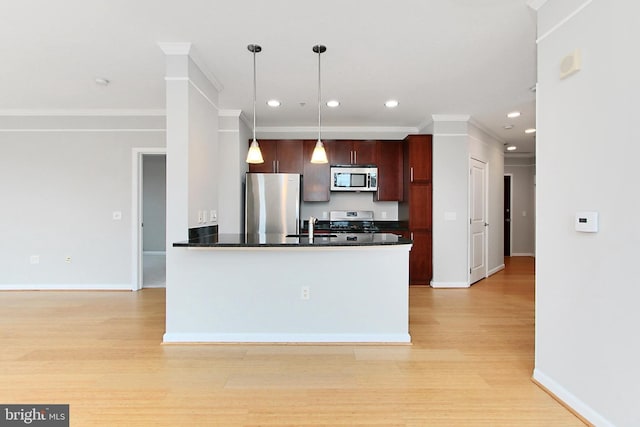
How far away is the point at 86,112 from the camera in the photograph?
461cm

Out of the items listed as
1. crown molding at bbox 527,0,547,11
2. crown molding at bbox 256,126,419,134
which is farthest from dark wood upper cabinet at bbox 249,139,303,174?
crown molding at bbox 527,0,547,11

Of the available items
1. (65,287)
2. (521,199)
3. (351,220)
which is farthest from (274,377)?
(521,199)

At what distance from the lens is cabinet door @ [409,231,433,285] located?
4855 millimetres

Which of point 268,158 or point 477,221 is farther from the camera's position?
point 477,221

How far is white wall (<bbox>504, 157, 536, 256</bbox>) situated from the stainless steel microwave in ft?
15.2

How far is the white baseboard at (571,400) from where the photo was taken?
1697mm

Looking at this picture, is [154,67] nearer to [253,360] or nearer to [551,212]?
[253,360]

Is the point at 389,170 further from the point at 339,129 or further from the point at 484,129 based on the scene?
the point at 484,129

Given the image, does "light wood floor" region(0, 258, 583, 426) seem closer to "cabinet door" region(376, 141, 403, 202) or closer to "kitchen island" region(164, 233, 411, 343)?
"kitchen island" region(164, 233, 411, 343)

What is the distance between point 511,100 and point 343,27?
2.73 m

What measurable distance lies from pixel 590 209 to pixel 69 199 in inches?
227

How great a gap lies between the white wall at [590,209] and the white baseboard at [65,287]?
195 inches

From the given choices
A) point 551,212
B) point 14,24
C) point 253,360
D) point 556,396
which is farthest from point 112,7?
point 556,396

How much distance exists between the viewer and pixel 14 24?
2475 mm
